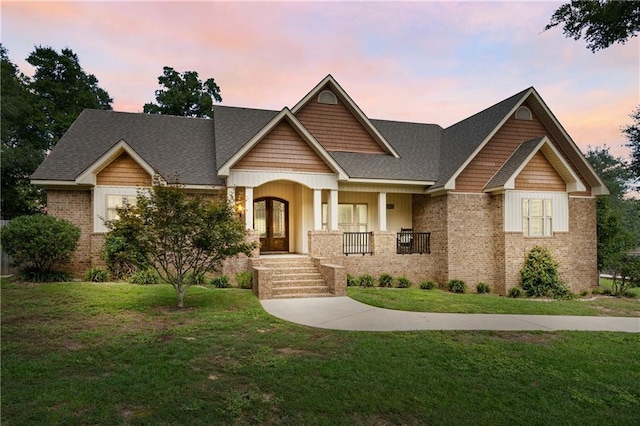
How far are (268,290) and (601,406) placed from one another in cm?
788

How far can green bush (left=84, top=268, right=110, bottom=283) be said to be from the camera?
1249 cm

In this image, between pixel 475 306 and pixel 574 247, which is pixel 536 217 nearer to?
pixel 574 247

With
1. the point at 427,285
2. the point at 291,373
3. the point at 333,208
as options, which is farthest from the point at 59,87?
the point at 291,373

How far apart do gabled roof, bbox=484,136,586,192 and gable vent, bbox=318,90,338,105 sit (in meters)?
7.56

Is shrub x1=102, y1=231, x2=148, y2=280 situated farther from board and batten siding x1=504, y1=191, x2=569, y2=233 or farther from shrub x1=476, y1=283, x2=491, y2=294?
board and batten siding x1=504, y1=191, x2=569, y2=233

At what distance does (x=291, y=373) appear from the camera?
5082 mm

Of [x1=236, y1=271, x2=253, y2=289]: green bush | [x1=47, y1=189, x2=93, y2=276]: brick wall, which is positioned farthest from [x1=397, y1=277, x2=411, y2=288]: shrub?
[x1=47, y1=189, x2=93, y2=276]: brick wall

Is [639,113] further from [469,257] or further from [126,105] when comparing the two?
[126,105]

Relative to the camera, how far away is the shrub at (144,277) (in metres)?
12.2

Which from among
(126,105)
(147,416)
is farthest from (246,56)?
(126,105)

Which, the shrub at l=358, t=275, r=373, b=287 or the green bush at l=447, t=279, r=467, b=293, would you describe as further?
the green bush at l=447, t=279, r=467, b=293

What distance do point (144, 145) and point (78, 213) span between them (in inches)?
148

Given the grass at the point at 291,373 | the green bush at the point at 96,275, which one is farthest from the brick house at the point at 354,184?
the grass at the point at 291,373

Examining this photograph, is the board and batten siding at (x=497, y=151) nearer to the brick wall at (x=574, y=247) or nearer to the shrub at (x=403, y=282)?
the brick wall at (x=574, y=247)
